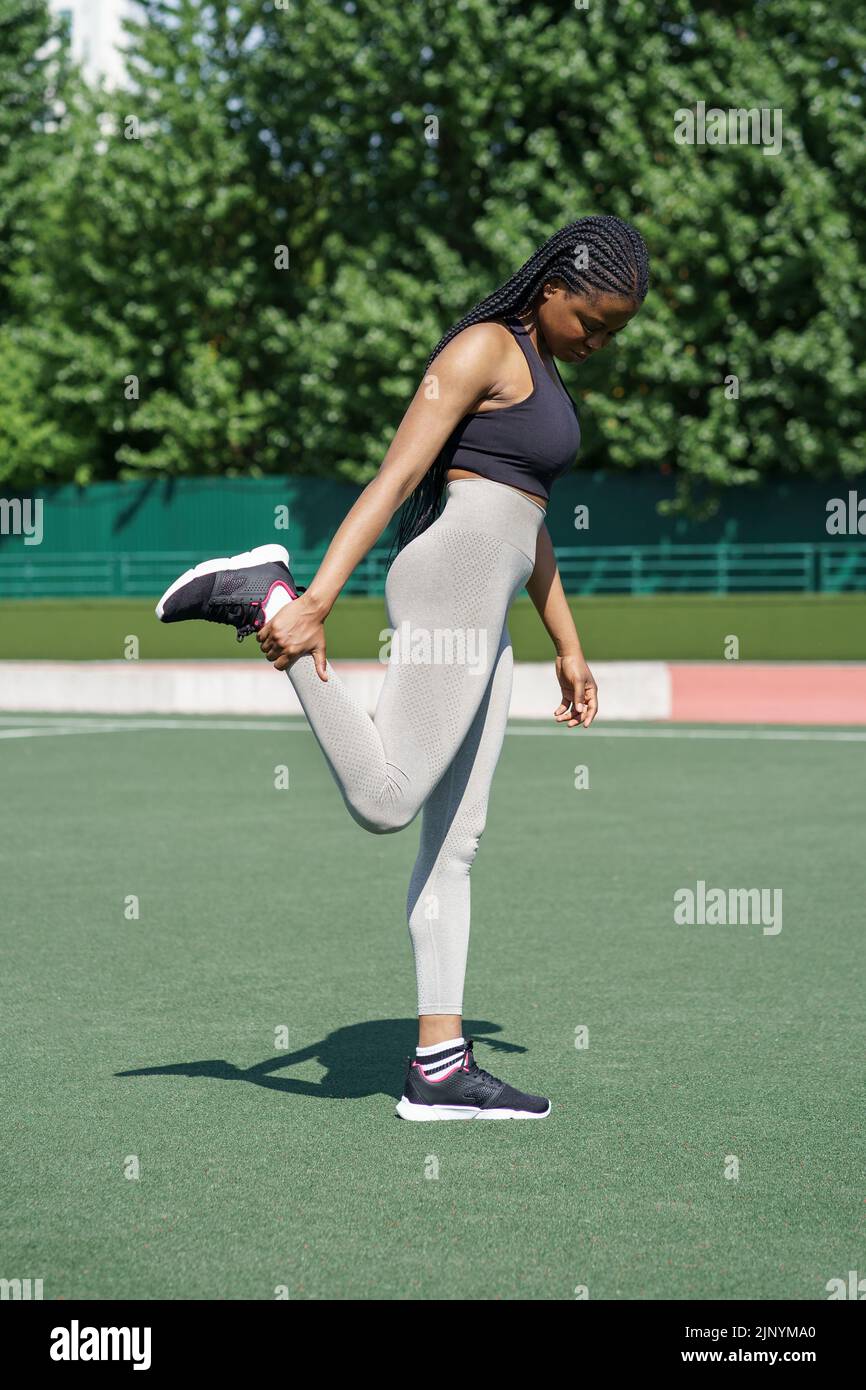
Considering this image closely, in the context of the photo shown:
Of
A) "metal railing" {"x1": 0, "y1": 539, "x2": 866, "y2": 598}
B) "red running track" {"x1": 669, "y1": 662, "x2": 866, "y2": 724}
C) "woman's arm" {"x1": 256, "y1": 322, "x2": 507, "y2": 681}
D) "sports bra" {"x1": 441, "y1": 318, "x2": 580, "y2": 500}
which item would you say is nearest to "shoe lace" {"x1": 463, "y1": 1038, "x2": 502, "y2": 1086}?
"woman's arm" {"x1": 256, "y1": 322, "x2": 507, "y2": 681}

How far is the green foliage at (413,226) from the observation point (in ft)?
99.8

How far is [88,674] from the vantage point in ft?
64.6

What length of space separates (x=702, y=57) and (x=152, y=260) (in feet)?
37.1

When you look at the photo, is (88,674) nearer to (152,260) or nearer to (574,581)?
(574,581)

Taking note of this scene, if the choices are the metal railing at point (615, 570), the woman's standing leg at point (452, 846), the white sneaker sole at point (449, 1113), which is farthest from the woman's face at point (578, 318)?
the metal railing at point (615, 570)

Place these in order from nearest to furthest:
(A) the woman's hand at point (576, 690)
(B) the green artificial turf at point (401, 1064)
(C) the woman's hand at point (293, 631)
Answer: (B) the green artificial turf at point (401, 1064)
(C) the woman's hand at point (293, 631)
(A) the woman's hand at point (576, 690)

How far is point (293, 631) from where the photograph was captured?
4.14 meters

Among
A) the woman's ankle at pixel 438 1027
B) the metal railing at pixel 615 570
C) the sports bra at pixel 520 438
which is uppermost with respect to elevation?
the metal railing at pixel 615 570

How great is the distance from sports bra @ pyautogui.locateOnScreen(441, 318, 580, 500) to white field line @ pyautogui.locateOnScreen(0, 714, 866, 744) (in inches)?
449

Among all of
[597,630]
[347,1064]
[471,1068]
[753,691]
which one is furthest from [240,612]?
[597,630]

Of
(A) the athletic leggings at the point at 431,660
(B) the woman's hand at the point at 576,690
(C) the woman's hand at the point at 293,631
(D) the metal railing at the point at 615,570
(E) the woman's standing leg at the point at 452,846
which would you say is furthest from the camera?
(D) the metal railing at the point at 615,570

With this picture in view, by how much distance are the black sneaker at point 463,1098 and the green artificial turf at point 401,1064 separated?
4cm

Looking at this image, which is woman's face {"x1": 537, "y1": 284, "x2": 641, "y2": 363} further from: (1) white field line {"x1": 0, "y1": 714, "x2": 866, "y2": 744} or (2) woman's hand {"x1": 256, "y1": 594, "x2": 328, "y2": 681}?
(1) white field line {"x1": 0, "y1": 714, "x2": 866, "y2": 744}

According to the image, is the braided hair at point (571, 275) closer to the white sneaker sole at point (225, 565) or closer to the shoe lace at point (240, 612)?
the white sneaker sole at point (225, 565)
